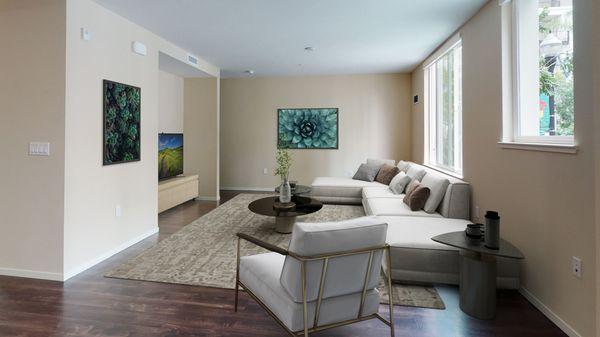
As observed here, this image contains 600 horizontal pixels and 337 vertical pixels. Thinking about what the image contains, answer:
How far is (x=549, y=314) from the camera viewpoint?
2289mm

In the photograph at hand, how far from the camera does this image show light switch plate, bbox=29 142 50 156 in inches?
115

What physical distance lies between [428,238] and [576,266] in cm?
99

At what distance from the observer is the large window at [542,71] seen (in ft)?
7.63

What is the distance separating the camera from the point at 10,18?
2965 millimetres

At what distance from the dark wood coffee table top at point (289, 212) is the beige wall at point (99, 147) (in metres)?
1.43

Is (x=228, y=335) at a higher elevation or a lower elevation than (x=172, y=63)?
lower

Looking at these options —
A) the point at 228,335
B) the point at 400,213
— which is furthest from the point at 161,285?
the point at 400,213

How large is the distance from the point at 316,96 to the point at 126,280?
5.60 m

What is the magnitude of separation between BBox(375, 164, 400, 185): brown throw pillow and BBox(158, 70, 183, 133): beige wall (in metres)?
4.08

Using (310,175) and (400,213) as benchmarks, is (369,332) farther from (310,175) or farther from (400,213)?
(310,175)

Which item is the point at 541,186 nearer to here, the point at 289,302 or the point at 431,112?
the point at 289,302

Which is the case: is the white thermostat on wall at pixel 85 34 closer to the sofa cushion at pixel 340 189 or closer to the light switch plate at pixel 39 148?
the light switch plate at pixel 39 148

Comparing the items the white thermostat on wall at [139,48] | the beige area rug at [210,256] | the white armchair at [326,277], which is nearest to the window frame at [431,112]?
the beige area rug at [210,256]

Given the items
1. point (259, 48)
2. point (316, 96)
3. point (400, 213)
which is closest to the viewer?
point (400, 213)
